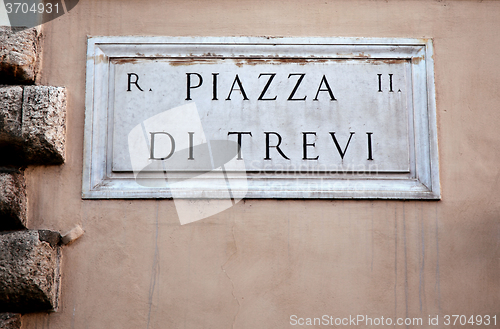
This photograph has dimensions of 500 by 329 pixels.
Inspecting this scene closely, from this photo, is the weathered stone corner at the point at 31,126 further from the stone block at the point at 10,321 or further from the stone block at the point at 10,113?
the stone block at the point at 10,321

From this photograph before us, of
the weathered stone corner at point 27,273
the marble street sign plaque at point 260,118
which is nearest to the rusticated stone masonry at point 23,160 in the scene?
the weathered stone corner at point 27,273

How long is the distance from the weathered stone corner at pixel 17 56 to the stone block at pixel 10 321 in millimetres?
1325

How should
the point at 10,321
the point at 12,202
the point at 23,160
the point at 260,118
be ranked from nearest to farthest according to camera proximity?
the point at 10,321, the point at 12,202, the point at 23,160, the point at 260,118

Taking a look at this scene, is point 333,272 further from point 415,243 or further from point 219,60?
point 219,60

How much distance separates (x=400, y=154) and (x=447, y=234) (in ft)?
1.73

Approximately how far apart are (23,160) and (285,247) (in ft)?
5.18

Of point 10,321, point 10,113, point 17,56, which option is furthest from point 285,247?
point 17,56

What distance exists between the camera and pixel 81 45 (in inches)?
121

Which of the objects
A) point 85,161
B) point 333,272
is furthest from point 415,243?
point 85,161

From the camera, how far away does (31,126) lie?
2828 mm

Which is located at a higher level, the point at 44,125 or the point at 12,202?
the point at 44,125

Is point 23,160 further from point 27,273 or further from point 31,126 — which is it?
point 27,273

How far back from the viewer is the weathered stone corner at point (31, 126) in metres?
2.82

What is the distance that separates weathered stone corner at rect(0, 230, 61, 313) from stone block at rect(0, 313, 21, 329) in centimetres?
3
